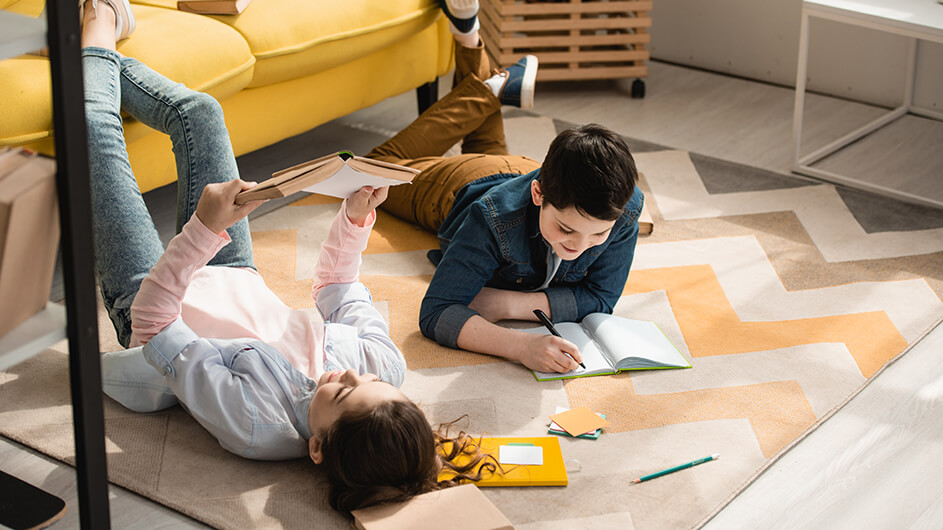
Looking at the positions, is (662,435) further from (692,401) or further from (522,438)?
(522,438)

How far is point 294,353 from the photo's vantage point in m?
1.43

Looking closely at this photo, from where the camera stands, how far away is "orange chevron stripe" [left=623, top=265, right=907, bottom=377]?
1.66 meters

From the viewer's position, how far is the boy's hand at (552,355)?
155 centimetres

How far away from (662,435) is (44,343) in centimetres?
91

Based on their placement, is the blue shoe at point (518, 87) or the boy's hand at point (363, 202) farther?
the blue shoe at point (518, 87)

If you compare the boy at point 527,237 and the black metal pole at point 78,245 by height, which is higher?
the black metal pole at point 78,245

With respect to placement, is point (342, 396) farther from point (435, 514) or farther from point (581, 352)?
point (581, 352)

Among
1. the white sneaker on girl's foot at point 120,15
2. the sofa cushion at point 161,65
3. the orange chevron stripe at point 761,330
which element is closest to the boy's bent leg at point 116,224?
the sofa cushion at point 161,65

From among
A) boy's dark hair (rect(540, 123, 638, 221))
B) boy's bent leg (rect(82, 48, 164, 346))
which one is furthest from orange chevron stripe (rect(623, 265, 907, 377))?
boy's bent leg (rect(82, 48, 164, 346))

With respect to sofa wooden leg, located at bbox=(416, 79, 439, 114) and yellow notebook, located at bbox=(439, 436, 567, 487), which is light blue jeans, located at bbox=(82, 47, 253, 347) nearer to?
yellow notebook, located at bbox=(439, 436, 567, 487)

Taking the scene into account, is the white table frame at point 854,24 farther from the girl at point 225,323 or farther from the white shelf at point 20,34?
the white shelf at point 20,34

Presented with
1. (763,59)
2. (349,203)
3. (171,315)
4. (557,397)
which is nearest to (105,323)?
(171,315)

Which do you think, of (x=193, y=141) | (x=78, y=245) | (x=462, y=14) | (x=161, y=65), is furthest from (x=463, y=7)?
(x=78, y=245)

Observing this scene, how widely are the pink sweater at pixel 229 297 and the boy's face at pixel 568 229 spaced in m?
0.28
